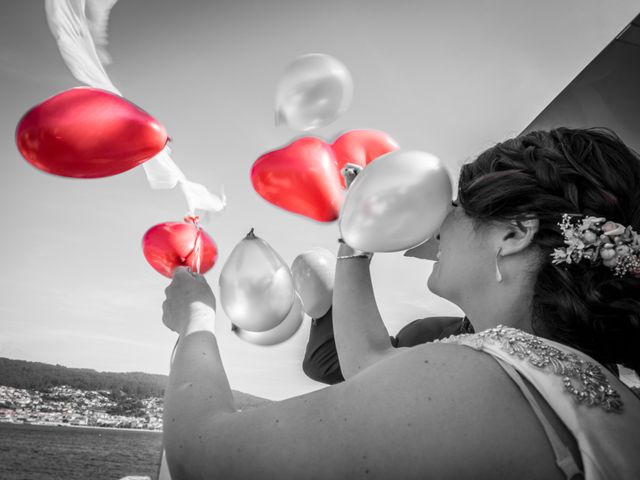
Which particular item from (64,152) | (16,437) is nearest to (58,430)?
(16,437)

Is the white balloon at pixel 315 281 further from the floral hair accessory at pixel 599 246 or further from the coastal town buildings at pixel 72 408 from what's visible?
the coastal town buildings at pixel 72 408

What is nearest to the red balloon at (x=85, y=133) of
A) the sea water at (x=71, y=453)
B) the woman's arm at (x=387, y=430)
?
the woman's arm at (x=387, y=430)

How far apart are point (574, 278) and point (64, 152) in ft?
4.82

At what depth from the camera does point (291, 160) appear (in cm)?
154

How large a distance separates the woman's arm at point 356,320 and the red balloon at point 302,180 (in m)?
0.20

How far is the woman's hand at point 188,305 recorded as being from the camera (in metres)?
0.99

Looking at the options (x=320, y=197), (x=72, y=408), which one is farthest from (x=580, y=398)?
(x=72, y=408)

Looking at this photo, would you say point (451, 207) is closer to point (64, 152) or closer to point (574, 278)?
point (574, 278)

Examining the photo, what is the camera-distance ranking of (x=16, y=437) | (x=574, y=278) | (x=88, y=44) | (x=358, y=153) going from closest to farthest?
(x=574, y=278) < (x=88, y=44) < (x=358, y=153) < (x=16, y=437)

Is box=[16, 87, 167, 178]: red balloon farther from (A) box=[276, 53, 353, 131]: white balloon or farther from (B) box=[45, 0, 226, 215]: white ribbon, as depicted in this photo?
(A) box=[276, 53, 353, 131]: white balloon

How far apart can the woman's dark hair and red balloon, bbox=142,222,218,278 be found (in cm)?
87

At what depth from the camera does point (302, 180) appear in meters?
1.51

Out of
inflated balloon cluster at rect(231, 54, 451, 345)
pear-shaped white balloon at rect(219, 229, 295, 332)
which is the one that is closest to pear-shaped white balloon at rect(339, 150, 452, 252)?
inflated balloon cluster at rect(231, 54, 451, 345)

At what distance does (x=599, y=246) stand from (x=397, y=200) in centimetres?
45
